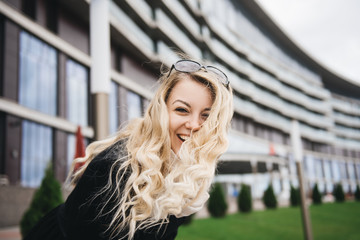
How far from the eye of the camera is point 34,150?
15.6 m

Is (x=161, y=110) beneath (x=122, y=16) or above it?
beneath

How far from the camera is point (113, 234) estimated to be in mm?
1409

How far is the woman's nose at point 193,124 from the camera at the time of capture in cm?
173

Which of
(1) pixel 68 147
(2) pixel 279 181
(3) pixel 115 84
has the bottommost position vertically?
(2) pixel 279 181

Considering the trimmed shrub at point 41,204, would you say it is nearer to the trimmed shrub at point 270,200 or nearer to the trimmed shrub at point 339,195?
the trimmed shrub at point 270,200

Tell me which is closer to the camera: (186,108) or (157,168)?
(157,168)

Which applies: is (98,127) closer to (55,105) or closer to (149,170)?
(149,170)

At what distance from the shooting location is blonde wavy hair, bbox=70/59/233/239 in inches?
56.3

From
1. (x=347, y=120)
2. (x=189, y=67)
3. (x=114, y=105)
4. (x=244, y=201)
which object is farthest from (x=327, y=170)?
(x=189, y=67)

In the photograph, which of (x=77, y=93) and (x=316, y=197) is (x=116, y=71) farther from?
(x=316, y=197)

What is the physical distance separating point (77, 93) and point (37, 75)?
259 centimetres

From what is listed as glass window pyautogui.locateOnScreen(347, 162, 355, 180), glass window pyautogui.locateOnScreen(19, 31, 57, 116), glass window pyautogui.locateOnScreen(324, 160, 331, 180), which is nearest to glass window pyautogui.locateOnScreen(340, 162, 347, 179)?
glass window pyautogui.locateOnScreen(347, 162, 355, 180)

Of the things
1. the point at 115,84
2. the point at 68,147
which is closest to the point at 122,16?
the point at 115,84

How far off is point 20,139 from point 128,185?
14902 millimetres
